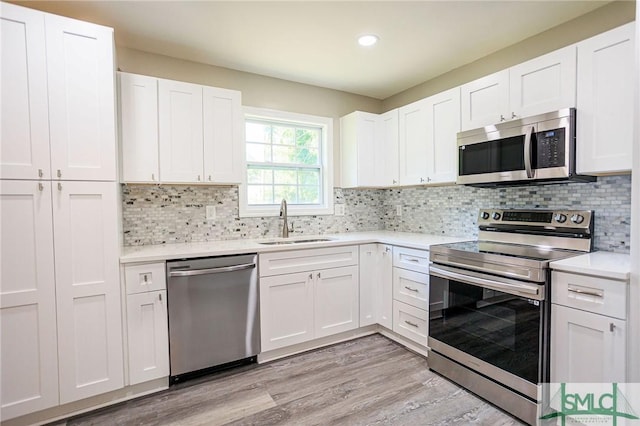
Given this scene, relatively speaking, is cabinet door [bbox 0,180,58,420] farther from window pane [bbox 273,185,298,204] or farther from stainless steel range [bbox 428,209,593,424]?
stainless steel range [bbox 428,209,593,424]

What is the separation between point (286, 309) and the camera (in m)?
2.64

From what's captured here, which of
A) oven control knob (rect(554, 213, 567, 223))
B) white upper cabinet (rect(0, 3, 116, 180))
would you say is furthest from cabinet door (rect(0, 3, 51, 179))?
oven control knob (rect(554, 213, 567, 223))

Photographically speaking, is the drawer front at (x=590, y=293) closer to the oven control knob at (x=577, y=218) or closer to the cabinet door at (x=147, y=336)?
the oven control knob at (x=577, y=218)

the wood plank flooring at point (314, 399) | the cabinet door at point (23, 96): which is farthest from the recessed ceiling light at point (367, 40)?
the wood plank flooring at point (314, 399)

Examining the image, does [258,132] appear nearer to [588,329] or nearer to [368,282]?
[368,282]

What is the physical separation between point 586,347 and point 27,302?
10.0 ft

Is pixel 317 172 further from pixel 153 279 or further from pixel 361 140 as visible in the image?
pixel 153 279

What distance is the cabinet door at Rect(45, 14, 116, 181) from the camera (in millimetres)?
1863

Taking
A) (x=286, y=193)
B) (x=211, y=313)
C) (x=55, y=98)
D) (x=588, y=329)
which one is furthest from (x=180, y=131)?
(x=588, y=329)

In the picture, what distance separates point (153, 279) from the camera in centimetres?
217

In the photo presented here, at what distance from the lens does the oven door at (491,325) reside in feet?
5.88

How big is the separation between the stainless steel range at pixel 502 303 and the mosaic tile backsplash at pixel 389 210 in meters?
0.12

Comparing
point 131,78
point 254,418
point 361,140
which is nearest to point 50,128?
point 131,78

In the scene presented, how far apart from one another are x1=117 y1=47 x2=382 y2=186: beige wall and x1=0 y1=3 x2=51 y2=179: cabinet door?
0.78 metres
